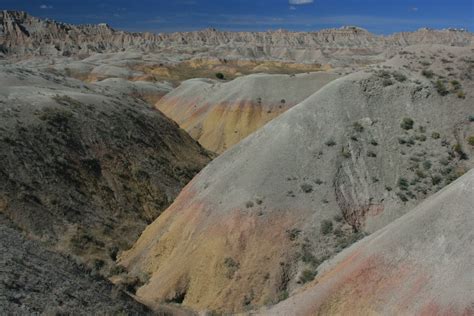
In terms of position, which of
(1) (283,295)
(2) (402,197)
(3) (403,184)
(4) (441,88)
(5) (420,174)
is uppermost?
(4) (441,88)

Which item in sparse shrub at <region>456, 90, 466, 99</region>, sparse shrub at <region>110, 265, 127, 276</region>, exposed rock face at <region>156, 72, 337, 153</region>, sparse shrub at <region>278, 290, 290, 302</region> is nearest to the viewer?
sparse shrub at <region>278, 290, 290, 302</region>

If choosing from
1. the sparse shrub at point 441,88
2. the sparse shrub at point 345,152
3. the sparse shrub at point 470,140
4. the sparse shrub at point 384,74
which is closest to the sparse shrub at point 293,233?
the sparse shrub at point 345,152

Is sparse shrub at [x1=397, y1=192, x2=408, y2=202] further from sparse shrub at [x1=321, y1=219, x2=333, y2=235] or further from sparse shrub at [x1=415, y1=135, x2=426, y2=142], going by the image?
sparse shrub at [x1=415, y1=135, x2=426, y2=142]

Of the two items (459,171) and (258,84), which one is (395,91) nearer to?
(459,171)

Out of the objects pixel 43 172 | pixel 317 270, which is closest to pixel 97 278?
pixel 317 270

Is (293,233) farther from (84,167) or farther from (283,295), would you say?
(84,167)

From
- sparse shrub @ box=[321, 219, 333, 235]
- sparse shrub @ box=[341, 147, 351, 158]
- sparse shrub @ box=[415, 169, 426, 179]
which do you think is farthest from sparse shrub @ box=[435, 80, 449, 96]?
sparse shrub @ box=[321, 219, 333, 235]

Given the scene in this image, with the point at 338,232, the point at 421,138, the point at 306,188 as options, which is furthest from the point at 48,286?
the point at 421,138
